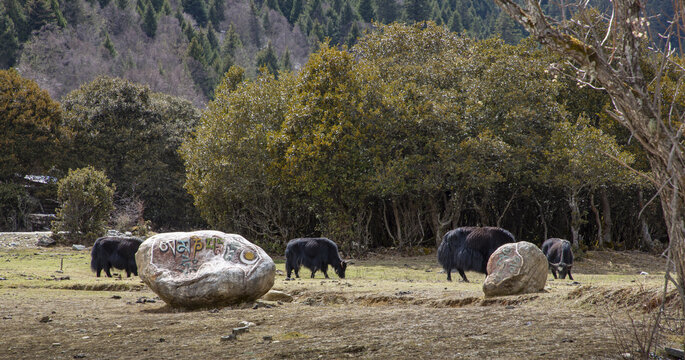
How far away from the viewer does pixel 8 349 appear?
7.24 metres

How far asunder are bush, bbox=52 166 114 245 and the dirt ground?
51.8ft

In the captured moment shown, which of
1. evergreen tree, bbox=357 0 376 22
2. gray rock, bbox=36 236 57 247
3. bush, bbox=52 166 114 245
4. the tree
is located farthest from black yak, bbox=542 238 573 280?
evergreen tree, bbox=357 0 376 22

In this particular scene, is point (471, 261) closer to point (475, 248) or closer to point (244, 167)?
point (475, 248)

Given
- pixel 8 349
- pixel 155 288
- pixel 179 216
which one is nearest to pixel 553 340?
pixel 8 349

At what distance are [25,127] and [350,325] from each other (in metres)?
32.8

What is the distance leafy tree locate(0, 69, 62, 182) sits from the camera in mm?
34719

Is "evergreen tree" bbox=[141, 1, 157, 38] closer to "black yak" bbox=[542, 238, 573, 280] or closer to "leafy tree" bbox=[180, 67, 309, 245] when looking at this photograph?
"leafy tree" bbox=[180, 67, 309, 245]

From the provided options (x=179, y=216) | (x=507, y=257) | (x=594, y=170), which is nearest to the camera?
(x=507, y=257)

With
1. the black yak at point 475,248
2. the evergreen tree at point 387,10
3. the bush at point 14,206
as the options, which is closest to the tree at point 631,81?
the black yak at point 475,248

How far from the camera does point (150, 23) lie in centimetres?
9506

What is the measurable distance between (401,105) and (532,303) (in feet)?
49.0

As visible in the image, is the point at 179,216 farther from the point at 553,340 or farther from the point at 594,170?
the point at 553,340

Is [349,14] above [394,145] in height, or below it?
above

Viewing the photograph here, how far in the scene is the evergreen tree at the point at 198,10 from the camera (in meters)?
111
